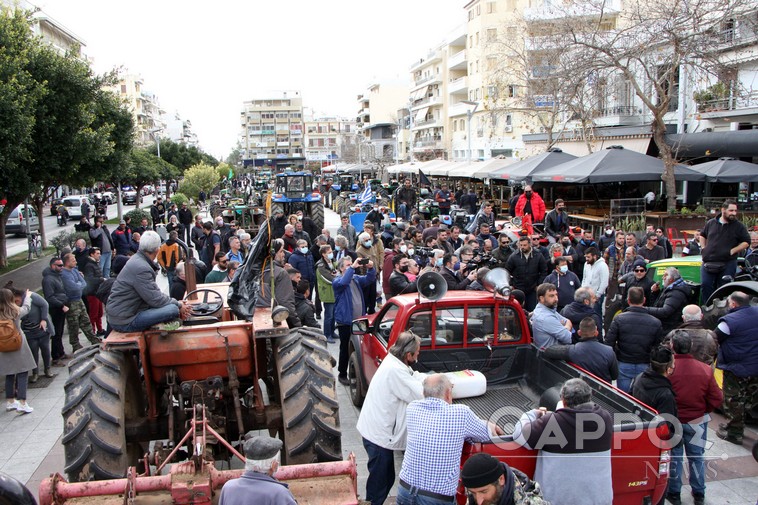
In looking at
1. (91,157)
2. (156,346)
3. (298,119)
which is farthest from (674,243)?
(298,119)

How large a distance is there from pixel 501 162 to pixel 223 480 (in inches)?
972

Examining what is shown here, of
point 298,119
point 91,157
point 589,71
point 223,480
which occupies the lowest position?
point 223,480

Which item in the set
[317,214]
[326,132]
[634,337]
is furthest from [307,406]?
[326,132]

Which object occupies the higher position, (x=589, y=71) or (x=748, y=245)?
(x=589, y=71)

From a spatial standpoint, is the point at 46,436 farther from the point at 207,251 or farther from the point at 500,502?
the point at 207,251

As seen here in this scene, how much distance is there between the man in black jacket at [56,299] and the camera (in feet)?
30.5

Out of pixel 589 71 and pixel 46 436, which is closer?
pixel 46 436

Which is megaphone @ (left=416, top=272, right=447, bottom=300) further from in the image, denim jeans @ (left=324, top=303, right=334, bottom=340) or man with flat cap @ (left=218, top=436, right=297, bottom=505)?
denim jeans @ (left=324, top=303, right=334, bottom=340)

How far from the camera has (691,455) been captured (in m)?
5.34

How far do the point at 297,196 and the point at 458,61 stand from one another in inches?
1461

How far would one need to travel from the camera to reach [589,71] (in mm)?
19297

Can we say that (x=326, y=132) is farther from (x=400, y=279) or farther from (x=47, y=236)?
(x=400, y=279)

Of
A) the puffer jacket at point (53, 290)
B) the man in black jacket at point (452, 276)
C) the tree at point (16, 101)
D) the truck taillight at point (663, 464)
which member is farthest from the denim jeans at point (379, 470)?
the tree at point (16, 101)

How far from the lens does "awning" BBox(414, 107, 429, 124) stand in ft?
218
